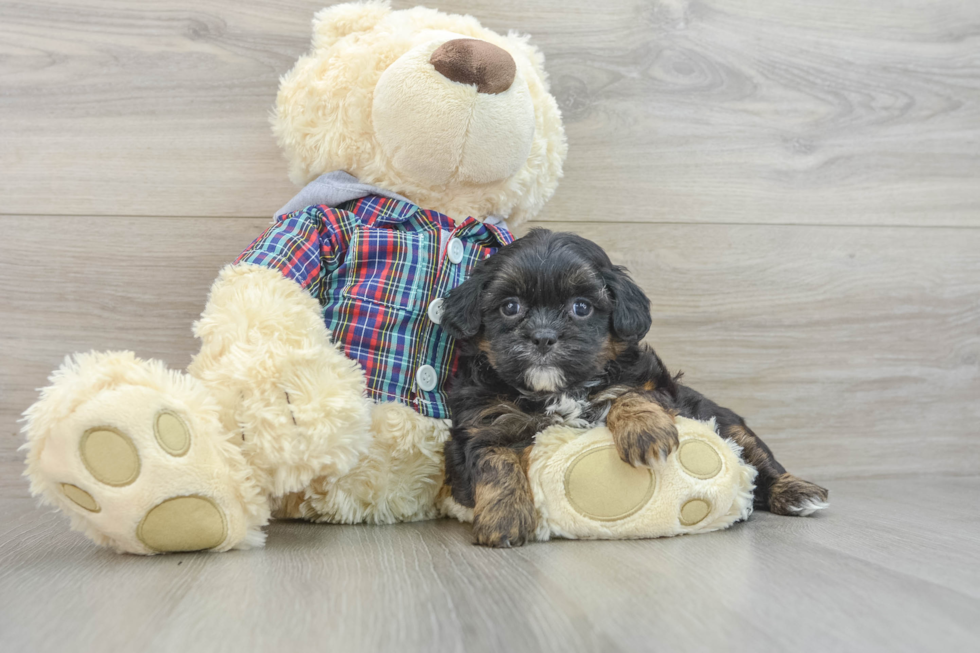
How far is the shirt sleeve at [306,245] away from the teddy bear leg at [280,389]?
0.10 m

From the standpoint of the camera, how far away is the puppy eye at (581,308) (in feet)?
4.74

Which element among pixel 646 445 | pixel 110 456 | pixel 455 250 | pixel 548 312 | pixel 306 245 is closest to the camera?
pixel 110 456

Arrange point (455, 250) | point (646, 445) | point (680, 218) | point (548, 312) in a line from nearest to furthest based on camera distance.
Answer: point (646, 445) < point (548, 312) < point (455, 250) < point (680, 218)

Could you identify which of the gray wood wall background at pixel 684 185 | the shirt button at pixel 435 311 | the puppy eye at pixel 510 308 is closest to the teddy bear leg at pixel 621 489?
the puppy eye at pixel 510 308

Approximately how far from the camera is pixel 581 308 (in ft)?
4.75

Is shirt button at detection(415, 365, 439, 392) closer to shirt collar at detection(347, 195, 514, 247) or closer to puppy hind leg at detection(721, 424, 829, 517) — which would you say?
shirt collar at detection(347, 195, 514, 247)

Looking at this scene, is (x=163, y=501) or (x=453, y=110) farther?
(x=453, y=110)

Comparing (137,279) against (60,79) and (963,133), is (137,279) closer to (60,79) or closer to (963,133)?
(60,79)

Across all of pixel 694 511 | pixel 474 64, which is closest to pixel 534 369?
pixel 694 511

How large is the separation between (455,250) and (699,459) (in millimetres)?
708

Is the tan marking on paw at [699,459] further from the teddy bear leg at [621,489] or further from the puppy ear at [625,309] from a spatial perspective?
the puppy ear at [625,309]

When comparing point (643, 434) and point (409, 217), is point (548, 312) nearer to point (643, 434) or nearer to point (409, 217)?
point (643, 434)

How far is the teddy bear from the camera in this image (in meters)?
1.17

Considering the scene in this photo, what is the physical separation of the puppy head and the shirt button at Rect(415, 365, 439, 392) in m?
0.13
